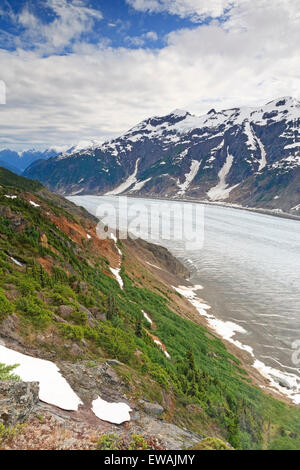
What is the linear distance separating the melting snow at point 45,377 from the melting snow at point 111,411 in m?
0.68

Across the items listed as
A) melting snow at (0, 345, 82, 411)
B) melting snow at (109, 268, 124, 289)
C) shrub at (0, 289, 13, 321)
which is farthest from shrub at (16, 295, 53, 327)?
melting snow at (109, 268, 124, 289)

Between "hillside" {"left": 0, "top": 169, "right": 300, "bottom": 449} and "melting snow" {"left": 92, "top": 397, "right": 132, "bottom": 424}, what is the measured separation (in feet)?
0.73

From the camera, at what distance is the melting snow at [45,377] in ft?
28.8

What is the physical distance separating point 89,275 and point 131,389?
15.1m

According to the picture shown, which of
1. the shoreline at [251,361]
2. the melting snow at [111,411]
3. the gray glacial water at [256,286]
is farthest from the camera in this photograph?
the gray glacial water at [256,286]

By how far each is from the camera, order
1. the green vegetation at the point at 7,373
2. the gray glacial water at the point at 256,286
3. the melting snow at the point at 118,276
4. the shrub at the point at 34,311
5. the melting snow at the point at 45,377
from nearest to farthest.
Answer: the green vegetation at the point at 7,373 < the melting snow at the point at 45,377 < the shrub at the point at 34,311 < the melting snow at the point at 118,276 < the gray glacial water at the point at 256,286

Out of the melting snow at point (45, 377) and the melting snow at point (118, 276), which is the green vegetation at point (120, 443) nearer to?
the melting snow at point (45, 377)

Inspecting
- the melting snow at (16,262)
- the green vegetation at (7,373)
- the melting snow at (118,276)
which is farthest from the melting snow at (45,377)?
the melting snow at (118,276)

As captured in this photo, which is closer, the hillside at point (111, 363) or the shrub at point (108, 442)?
the shrub at point (108, 442)

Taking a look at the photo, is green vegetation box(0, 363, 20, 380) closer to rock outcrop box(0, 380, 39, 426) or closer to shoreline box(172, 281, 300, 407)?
rock outcrop box(0, 380, 39, 426)

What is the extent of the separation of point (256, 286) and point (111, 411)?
5553cm

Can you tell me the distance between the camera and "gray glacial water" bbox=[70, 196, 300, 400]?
128 feet
